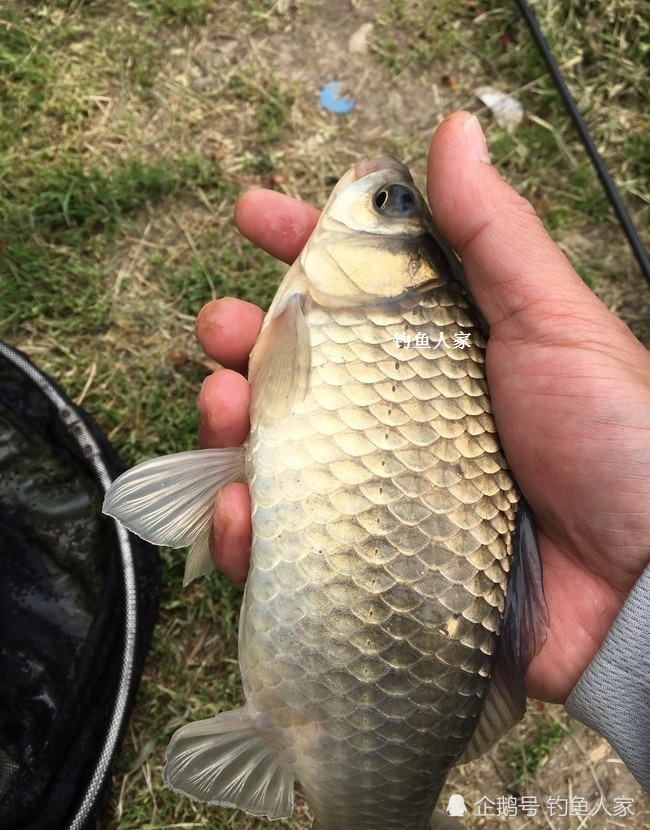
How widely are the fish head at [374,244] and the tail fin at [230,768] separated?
2.91 feet

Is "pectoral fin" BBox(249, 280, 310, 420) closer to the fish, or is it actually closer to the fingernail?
the fish

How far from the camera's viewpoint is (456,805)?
223 centimetres

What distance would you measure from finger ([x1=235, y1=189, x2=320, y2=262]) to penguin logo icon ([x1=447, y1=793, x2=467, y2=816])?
68.5 inches

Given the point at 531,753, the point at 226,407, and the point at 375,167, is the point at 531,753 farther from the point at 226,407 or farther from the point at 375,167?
the point at 375,167

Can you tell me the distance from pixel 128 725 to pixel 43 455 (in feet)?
2.68

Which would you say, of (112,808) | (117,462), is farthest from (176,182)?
(112,808)

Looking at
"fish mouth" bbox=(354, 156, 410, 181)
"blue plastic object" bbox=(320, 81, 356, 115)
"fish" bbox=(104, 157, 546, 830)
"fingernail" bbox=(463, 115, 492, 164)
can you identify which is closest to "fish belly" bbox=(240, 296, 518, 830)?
"fish" bbox=(104, 157, 546, 830)

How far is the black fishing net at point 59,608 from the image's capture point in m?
1.87

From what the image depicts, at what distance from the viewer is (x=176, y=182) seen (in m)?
2.54

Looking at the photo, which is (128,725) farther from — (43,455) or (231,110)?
(231,110)

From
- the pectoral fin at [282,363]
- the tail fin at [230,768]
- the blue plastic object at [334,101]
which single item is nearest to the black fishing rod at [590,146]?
the blue plastic object at [334,101]

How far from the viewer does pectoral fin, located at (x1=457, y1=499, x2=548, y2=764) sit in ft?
4.75

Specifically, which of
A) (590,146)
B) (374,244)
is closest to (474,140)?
(374,244)

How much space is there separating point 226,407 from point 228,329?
1.10 ft
